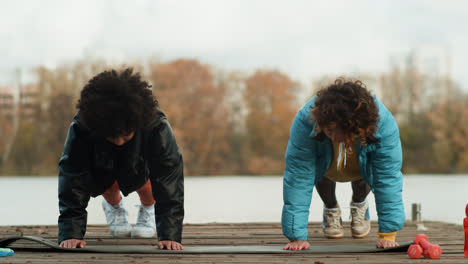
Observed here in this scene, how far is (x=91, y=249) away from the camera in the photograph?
3475mm

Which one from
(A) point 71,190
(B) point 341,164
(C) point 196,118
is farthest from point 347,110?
(C) point 196,118

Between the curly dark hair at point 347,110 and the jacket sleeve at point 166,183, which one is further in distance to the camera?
the jacket sleeve at point 166,183

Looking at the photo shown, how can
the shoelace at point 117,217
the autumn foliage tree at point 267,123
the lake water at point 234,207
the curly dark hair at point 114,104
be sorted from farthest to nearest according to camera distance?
A: the autumn foliage tree at point 267,123, the lake water at point 234,207, the shoelace at point 117,217, the curly dark hair at point 114,104

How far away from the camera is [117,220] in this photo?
454cm

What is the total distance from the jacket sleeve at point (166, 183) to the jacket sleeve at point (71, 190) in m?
0.49

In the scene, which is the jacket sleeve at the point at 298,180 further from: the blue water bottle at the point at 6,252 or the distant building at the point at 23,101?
the distant building at the point at 23,101

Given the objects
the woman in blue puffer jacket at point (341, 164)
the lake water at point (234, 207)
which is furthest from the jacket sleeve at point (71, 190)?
the lake water at point (234, 207)

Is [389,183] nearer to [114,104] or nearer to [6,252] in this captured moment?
[114,104]

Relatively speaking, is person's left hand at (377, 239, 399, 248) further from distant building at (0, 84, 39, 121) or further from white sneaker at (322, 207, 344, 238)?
distant building at (0, 84, 39, 121)

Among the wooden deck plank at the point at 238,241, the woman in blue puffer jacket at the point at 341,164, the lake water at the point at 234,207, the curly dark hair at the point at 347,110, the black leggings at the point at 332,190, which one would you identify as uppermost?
the curly dark hair at the point at 347,110

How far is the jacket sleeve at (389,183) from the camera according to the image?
11.6 feet

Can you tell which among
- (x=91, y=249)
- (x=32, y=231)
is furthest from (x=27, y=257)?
(x=32, y=231)

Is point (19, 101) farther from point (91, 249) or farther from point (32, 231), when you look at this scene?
point (91, 249)

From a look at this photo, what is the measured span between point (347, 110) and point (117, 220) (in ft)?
7.85
